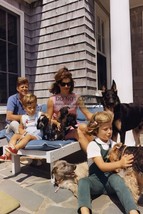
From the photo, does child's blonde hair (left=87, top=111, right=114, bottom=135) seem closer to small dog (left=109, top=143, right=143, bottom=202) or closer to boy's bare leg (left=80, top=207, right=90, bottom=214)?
small dog (left=109, top=143, right=143, bottom=202)

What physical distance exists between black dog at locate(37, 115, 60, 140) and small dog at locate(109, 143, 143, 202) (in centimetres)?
90

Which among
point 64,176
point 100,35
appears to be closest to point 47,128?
point 64,176

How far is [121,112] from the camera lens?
3055mm

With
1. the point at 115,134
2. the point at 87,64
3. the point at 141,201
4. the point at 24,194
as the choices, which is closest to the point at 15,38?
the point at 87,64

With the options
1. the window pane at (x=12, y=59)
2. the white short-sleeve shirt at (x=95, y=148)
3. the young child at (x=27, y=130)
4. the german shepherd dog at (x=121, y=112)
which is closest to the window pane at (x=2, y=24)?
the window pane at (x=12, y=59)

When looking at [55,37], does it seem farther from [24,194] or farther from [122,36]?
[24,194]

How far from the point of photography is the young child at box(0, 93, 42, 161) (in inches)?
99.3

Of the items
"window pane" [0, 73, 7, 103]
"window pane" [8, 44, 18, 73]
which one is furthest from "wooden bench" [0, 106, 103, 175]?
"window pane" [8, 44, 18, 73]

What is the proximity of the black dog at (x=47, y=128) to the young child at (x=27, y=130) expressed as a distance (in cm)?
15

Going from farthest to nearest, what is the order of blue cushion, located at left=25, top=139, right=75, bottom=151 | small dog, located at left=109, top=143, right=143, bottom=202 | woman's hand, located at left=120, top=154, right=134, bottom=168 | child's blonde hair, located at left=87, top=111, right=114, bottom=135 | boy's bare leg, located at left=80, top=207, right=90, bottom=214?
blue cushion, located at left=25, top=139, right=75, bottom=151 → child's blonde hair, located at left=87, top=111, right=114, bottom=135 → small dog, located at left=109, top=143, right=143, bottom=202 → woman's hand, located at left=120, top=154, right=134, bottom=168 → boy's bare leg, located at left=80, top=207, right=90, bottom=214

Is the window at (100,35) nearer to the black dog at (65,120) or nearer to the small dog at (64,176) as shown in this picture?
the black dog at (65,120)

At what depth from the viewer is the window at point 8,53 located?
15.9 feet

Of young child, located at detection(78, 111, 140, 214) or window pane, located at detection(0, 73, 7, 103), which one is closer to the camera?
young child, located at detection(78, 111, 140, 214)

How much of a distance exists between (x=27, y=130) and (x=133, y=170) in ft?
4.77
